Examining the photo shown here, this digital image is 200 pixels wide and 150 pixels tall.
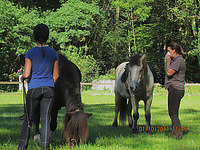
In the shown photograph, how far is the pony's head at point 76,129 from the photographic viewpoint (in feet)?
13.2

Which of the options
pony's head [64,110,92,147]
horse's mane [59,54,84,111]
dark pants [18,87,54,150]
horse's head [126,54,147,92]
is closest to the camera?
dark pants [18,87,54,150]

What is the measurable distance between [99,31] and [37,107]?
31601 mm

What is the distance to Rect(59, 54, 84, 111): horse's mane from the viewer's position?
14.6 ft

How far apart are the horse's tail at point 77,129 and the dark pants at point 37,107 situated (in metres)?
0.40

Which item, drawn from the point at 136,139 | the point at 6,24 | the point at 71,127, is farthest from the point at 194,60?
the point at 71,127

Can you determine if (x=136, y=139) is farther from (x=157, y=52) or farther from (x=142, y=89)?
(x=157, y=52)

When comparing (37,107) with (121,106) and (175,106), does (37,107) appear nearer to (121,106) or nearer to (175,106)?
(175,106)

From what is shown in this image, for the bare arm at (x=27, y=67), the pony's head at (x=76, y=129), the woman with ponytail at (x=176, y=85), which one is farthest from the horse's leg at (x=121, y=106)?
the bare arm at (x=27, y=67)

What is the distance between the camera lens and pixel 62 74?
5.19 metres

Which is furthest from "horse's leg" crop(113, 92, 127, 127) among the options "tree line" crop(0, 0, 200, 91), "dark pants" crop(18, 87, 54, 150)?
"tree line" crop(0, 0, 200, 91)

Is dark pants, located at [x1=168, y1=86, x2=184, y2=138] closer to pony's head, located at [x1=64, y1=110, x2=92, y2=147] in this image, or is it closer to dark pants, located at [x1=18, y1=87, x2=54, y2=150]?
pony's head, located at [x1=64, y1=110, x2=92, y2=147]

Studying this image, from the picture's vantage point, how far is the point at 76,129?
404cm

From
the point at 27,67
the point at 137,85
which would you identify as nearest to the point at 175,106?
the point at 137,85

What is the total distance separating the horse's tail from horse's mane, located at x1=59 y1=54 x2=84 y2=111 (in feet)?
0.98
